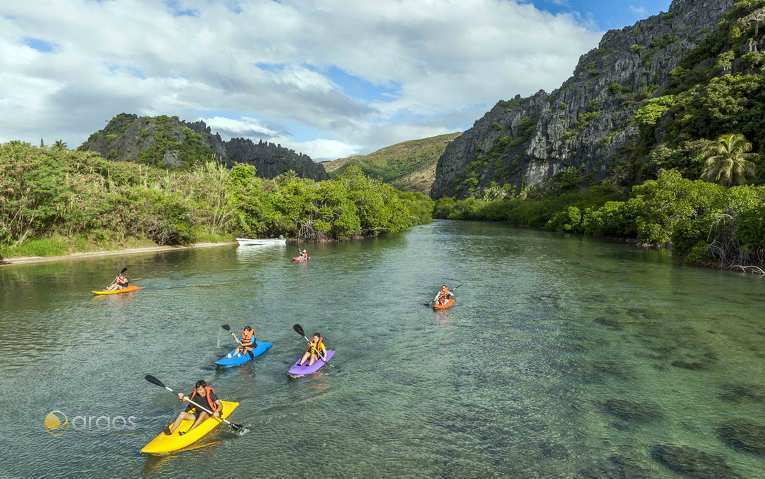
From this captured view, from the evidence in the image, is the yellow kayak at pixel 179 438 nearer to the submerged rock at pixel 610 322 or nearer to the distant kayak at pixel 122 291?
the submerged rock at pixel 610 322

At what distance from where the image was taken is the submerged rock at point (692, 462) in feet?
49.8

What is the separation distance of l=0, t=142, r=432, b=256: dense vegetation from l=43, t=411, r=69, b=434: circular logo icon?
51766mm

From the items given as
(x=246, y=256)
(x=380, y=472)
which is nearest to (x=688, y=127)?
(x=246, y=256)

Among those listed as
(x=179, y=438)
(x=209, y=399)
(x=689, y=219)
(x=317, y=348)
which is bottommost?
(x=179, y=438)

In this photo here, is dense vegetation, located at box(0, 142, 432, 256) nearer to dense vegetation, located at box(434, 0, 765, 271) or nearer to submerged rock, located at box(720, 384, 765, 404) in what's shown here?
dense vegetation, located at box(434, 0, 765, 271)

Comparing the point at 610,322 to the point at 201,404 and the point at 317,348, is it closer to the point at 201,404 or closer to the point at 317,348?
the point at 317,348

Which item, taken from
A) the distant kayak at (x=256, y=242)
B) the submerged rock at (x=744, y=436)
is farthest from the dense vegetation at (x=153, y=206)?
the submerged rock at (x=744, y=436)

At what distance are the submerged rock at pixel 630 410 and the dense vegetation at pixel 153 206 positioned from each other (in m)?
67.3

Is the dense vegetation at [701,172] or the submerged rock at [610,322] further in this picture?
the dense vegetation at [701,172]

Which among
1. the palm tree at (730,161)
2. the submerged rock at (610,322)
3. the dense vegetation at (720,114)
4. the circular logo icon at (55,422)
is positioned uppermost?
the dense vegetation at (720,114)

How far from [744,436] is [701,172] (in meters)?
85.7

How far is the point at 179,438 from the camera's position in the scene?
16422mm

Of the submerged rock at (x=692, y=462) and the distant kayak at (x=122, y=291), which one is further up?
the distant kayak at (x=122, y=291)

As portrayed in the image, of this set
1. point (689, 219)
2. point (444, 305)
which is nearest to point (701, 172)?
point (689, 219)
